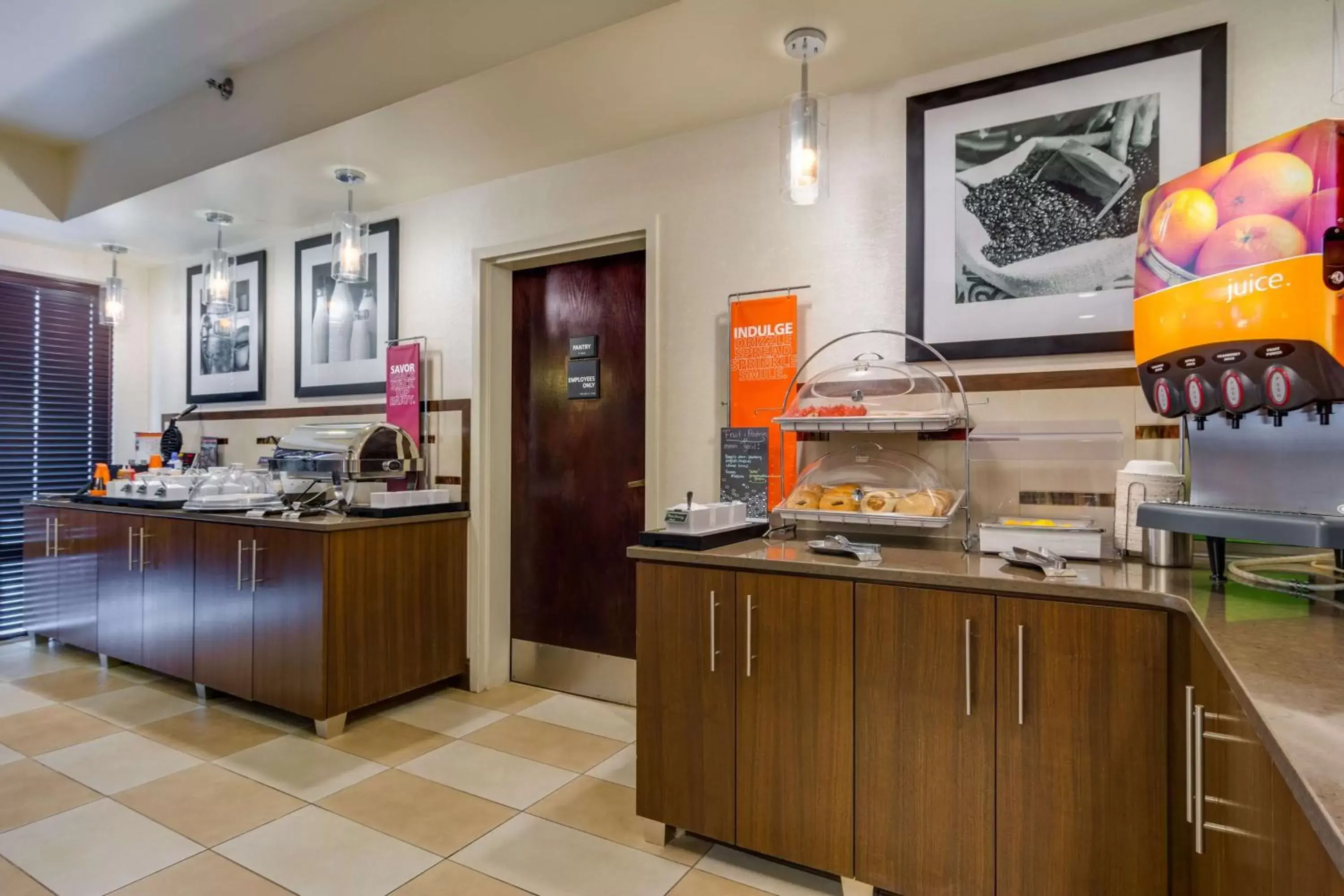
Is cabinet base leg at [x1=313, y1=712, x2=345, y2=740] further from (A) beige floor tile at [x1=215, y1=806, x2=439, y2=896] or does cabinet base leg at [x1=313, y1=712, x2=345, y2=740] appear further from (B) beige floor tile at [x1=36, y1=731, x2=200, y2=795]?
(A) beige floor tile at [x1=215, y1=806, x2=439, y2=896]

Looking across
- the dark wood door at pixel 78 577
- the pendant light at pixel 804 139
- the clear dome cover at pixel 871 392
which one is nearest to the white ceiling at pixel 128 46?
the pendant light at pixel 804 139

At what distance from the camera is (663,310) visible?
302 cm

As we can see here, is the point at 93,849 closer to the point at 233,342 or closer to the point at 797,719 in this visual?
the point at 797,719

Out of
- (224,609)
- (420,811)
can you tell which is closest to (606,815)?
(420,811)

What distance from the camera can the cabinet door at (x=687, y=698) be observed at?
2.04 meters

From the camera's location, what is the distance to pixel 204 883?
1.95 metres

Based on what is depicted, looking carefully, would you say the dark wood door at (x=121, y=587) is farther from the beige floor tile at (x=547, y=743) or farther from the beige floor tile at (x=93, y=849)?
the beige floor tile at (x=547, y=743)

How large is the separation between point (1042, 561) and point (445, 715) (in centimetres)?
268

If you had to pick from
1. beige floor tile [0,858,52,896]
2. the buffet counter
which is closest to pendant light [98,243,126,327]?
the buffet counter

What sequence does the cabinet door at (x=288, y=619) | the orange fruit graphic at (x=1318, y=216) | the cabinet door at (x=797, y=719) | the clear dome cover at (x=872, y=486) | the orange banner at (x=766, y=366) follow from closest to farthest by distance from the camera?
the orange fruit graphic at (x=1318, y=216)
the cabinet door at (x=797, y=719)
the clear dome cover at (x=872, y=486)
the orange banner at (x=766, y=366)
the cabinet door at (x=288, y=619)

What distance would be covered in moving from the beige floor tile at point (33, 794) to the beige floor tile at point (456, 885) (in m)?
1.39

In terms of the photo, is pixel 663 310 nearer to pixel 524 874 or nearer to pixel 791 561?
pixel 791 561

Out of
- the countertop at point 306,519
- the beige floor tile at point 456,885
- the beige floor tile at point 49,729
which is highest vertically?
the countertop at point 306,519

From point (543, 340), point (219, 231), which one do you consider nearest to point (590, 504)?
point (543, 340)
